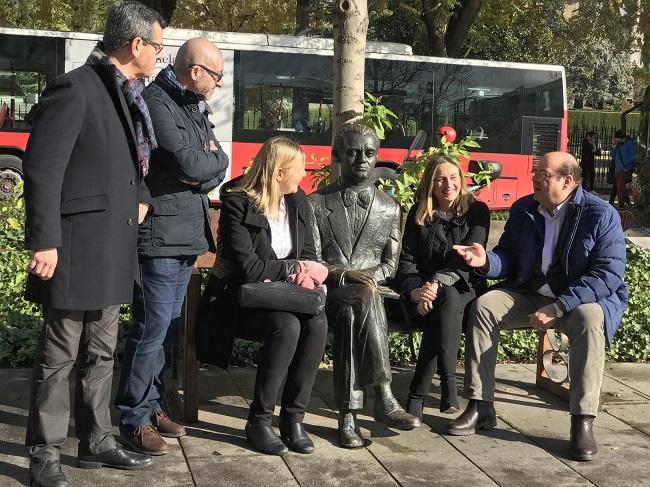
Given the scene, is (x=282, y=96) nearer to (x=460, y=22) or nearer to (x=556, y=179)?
(x=460, y=22)

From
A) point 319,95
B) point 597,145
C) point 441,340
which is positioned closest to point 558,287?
point 441,340

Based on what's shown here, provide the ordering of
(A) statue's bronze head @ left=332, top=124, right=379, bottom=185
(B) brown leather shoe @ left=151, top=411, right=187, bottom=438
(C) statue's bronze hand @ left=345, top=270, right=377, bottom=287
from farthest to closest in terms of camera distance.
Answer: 1. (A) statue's bronze head @ left=332, top=124, right=379, bottom=185
2. (C) statue's bronze hand @ left=345, top=270, right=377, bottom=287
3. (B) brown leather shoe @ left=151, top=411, right=187, bottom=438

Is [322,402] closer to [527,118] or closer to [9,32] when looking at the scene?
[9,32]

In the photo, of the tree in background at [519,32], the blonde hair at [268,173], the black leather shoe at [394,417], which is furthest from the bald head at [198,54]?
the tree in background at [519,32]

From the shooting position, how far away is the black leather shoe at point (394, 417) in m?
4.81

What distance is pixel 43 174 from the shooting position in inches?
149

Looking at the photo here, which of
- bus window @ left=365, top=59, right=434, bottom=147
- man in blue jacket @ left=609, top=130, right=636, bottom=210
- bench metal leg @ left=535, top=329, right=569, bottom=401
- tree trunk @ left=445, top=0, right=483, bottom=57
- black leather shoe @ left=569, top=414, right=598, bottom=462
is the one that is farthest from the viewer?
man in blue jacket @ left=609, top=130, right=636, bottom=210

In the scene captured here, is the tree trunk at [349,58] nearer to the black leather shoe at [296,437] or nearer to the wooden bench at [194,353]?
the wooden bench at [194,353]

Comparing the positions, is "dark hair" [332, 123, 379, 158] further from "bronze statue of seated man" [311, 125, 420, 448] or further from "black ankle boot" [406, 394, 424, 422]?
"black ankle boot" [406, 394, 424, 422]

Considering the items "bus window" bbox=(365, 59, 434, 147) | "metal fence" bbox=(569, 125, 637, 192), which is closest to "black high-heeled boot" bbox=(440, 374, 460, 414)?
"bus window" bbox=(365, 59, 434, 147)

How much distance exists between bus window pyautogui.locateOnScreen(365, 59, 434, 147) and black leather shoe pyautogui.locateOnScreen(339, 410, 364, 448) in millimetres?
14414

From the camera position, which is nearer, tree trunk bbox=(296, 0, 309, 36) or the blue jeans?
the blue jeans

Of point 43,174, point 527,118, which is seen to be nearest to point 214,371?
point 43,174

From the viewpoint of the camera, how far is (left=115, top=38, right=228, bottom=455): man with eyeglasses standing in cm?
436
